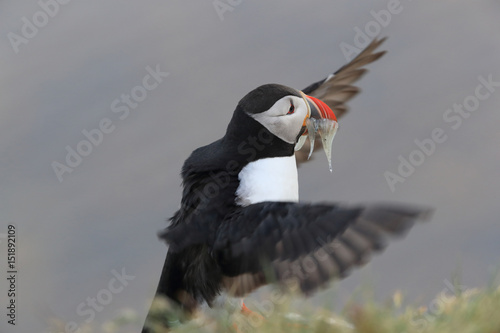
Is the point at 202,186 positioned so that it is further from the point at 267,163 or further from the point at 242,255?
the point at 242,255

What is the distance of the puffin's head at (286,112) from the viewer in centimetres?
318

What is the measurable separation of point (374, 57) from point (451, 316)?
258cm

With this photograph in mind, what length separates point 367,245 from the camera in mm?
2307

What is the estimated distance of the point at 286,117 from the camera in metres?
3.22

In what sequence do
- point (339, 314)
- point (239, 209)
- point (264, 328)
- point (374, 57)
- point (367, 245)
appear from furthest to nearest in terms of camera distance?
point (374, 57) < point (239, 209) < point (367, 245) < point (339, 314) < point (264, 328)

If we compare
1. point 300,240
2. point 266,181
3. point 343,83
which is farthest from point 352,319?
point 343,83

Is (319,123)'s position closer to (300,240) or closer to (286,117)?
(286,117)

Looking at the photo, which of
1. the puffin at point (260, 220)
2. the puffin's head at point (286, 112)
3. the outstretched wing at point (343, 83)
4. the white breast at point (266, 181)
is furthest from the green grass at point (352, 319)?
the outstretched wing at point (343, 83)

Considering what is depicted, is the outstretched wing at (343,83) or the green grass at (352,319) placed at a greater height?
the outstretched wing at (343,83)

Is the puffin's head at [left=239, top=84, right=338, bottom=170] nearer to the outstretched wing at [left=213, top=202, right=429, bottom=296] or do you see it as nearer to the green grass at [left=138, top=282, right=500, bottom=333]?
the outstretched wing at [left=213, top=202, right=429, bottom=296]

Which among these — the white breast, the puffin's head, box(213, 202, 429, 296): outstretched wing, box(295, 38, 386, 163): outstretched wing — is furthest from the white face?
box(295, 38, 386, 163): outstretched wing

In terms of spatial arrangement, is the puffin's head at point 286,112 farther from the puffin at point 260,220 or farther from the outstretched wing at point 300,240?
the outstretched wing at point 300,240

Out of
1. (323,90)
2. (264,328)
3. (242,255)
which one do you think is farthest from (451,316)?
(323,90)

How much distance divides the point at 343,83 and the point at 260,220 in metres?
2.08
